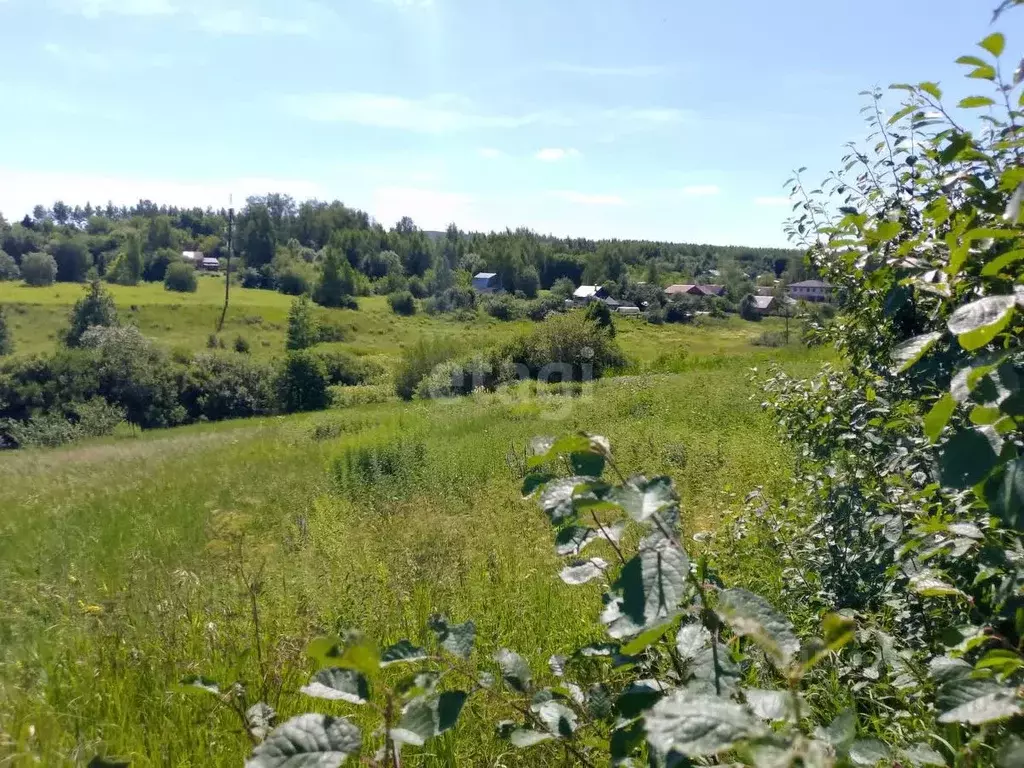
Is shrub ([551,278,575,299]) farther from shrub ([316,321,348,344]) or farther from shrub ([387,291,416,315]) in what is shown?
shrub ([316,321,348,344])

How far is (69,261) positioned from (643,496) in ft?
323

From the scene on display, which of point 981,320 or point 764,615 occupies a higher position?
point 981,320

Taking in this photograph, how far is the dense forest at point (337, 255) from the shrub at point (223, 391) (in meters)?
33.1

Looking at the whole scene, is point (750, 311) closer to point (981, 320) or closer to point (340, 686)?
point (981, 320)

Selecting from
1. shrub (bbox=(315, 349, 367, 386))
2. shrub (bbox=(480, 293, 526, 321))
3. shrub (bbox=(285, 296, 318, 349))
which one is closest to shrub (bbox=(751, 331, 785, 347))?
shrub (bbox=(480, 293, 526, 321))

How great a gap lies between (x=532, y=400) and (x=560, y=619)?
14.2 m

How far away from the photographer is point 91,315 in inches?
2047

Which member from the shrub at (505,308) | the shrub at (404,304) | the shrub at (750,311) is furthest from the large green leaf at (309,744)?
the shrub at (404,304)

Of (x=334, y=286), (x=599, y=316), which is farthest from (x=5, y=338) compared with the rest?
(x=599, y=316)

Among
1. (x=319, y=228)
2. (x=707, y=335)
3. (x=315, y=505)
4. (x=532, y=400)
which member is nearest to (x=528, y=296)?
(x=707, y=335)

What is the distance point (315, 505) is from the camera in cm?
749

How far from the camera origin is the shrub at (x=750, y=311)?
6381 cm

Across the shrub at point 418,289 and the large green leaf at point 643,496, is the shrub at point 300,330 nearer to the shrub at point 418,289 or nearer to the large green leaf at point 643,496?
the shrub at point 418,289

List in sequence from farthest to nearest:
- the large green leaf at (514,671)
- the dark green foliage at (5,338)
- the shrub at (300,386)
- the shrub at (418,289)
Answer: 1. the shrub at (418,289)
2. the dark green foliage at (5,338)
3. the shrub at (300,386)
4. the large green leaf at (514,671)
